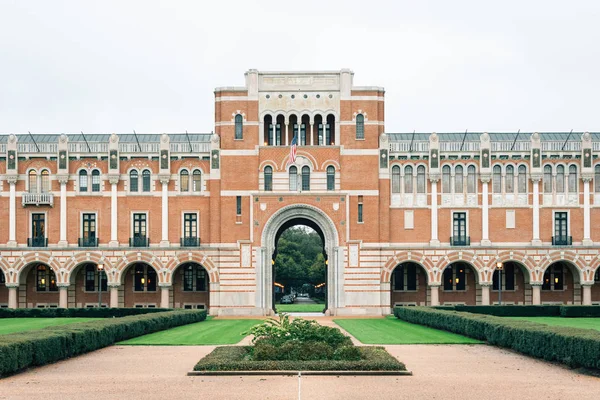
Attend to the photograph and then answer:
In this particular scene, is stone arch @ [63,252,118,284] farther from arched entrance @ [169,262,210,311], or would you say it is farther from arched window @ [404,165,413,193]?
arched window @ [404,165,413,193]

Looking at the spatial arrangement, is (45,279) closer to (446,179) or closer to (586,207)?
(446,179)

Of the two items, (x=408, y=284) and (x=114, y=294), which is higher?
(x=408, y=284)

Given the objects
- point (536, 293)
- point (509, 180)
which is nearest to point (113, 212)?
point (509, 180)

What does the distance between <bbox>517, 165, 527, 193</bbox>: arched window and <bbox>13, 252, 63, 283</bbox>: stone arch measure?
33.2 metres

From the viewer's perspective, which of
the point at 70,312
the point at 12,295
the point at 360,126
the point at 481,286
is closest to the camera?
the point at 70,312

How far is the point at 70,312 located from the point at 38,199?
9.46 metres

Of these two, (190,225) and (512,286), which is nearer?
(190,225)

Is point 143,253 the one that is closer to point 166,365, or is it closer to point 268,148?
point 268,148

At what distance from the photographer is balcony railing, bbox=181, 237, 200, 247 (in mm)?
57719

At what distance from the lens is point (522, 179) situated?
58031 mm

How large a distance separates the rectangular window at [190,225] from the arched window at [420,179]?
16243mm

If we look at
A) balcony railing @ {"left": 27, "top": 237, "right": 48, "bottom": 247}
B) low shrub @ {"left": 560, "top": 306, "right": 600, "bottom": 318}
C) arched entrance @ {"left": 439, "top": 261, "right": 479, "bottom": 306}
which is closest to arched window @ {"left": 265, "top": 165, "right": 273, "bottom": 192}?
arched entrance @ {"left": 439, "top": 261, "right": 479, "bottom": 306}

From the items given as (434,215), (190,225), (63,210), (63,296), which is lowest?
(63,296)

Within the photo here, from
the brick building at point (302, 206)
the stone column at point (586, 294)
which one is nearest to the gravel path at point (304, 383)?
the brick building at point (302, 206)
